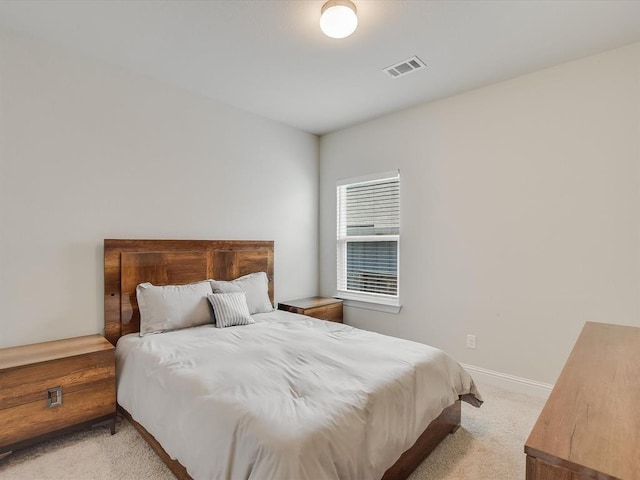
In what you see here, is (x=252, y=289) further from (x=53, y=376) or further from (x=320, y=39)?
(x=320, y=39)

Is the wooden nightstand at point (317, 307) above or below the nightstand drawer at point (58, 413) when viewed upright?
above

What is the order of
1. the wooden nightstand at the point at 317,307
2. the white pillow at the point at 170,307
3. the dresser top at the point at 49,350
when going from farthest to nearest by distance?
the wooden nightstand at the point at 317,307, the white pillow at the point at 170,307, the dresser top at the point at 49,350

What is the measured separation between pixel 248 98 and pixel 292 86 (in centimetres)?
53

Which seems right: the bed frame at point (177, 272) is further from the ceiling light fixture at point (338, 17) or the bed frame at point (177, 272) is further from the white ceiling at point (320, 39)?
the ceiling light fixture at point (338, 17)

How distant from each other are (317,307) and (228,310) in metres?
1.20

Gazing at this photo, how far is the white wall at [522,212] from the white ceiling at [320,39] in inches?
10.7

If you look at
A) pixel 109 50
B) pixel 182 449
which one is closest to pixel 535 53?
pixel 109 50

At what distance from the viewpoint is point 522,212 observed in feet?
9.37

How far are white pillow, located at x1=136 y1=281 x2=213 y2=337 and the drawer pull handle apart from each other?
59 centimetres

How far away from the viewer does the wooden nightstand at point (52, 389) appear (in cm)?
190

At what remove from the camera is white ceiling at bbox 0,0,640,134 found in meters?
2.05

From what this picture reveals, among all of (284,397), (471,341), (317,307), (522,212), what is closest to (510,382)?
(471,341)

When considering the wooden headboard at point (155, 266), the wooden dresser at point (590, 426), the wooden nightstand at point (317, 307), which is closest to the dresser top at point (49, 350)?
the wooden headboard at point (155, 266)

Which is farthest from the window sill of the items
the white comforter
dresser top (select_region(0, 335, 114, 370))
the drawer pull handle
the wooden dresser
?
the drawer pull handle
